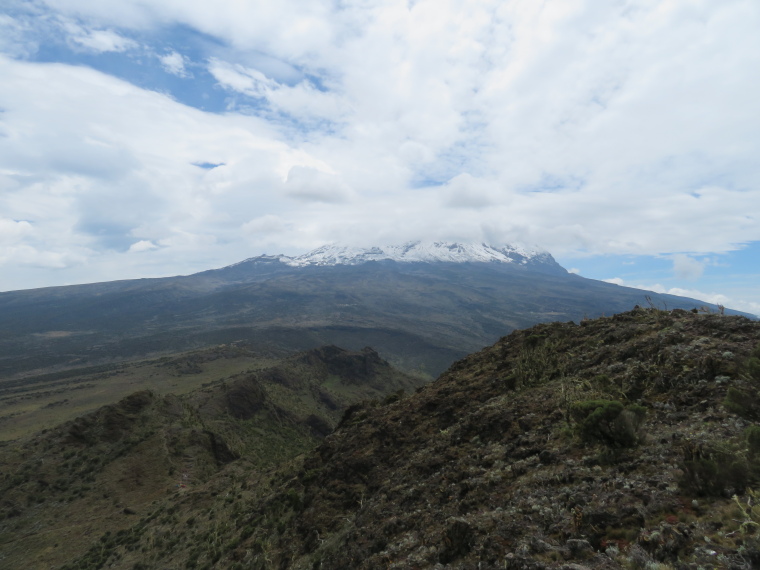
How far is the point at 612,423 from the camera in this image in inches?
360

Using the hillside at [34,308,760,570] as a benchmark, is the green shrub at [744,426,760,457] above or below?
above

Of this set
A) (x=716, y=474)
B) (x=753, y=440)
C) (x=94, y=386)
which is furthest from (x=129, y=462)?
(x=94, y=386)

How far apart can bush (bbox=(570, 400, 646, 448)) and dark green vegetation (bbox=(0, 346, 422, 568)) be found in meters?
22.1

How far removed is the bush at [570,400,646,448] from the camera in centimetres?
868

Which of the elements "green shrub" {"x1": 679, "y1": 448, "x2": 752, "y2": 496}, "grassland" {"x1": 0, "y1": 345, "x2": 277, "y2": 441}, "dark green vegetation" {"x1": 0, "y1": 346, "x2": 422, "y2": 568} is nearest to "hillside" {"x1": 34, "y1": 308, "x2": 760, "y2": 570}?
"green shrub" {"x1": 679, "y1": 448, "x2": 752, "y2": 496}

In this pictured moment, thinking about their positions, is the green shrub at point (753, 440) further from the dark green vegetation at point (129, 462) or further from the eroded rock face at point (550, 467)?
the dark green vegetation at point (129, 462)

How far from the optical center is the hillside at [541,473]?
625 cm

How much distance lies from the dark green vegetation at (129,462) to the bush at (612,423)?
72.4 ft

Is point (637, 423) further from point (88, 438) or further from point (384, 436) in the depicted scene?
point (88, 438)

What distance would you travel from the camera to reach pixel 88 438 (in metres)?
33.2

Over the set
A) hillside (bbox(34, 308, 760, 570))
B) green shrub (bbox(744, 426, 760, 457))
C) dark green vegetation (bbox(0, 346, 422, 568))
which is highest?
green shrub (bbox(744, 426, 760, 457))

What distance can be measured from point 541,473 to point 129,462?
114 ft

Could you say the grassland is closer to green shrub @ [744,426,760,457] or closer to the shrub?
the shrub

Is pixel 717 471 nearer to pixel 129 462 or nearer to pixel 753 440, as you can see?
pixel 753 440
